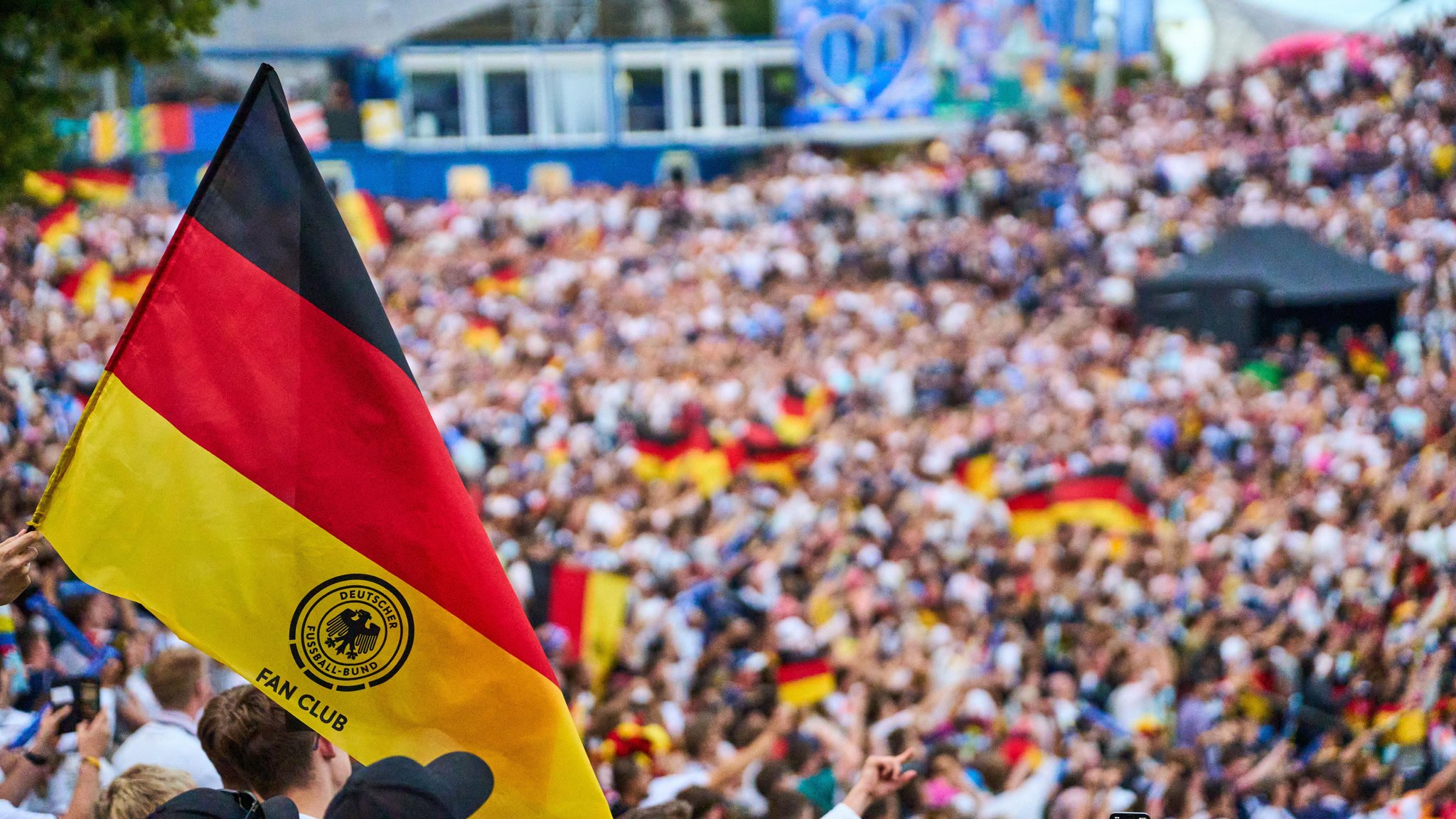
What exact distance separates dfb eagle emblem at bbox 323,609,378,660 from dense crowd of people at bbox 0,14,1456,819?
9.9 inches

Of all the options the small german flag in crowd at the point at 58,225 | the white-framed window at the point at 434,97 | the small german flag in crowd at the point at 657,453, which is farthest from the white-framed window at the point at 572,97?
the small german flag in crowd at the point at 657,453

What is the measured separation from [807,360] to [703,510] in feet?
19.0

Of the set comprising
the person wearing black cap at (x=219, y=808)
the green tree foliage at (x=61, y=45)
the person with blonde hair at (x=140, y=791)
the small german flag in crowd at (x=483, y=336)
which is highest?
the green tree foliage at (x=61, y=45)

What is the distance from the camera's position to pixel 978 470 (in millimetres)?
14984

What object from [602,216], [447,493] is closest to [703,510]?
[447,493]

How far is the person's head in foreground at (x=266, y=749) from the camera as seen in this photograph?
2834mm

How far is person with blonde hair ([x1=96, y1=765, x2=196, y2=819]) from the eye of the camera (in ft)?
9.10

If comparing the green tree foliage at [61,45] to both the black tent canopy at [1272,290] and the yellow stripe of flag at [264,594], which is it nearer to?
the yellow stripe of flag at [264,594]

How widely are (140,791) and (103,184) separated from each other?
27314 millimetres

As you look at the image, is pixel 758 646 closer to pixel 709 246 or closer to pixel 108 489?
pixel 108 489

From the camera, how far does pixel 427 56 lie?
3372cm

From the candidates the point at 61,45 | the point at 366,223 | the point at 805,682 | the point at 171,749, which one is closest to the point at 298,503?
the point at 171,749

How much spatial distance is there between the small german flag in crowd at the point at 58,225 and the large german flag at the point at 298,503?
43.0 feet

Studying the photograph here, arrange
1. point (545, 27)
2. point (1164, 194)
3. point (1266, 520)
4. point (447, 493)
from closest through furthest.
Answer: point (447, 493), point (1266, 520), point (1164, 194), point (545, 27)
